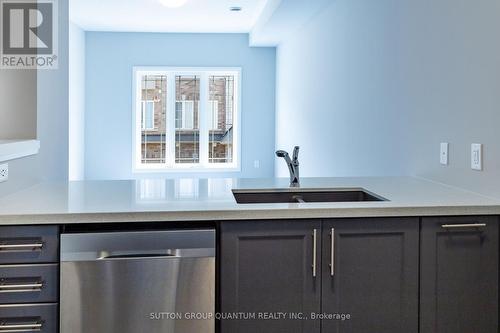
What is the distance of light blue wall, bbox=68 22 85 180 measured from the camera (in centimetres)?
671

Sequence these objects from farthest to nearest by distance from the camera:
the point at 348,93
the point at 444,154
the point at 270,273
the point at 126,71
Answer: the point at 126,71, the point at 348,93, the point at 444,154, the point at 270,273

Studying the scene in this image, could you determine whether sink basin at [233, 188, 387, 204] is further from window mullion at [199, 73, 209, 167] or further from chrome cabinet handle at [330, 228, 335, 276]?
window mullion at [199, 73, 209, 167]

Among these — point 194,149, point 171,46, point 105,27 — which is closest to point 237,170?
point 194,149

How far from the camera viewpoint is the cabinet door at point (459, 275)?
1710 millimetres

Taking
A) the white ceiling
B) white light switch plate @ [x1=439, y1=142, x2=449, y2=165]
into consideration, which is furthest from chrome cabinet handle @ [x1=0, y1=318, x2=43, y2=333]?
the white ceiling

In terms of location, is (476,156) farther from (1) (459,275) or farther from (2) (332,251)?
(2) (332,251)

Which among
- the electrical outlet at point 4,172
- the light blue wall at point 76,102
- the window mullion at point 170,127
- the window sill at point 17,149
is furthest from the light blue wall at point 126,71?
the electrical outlet at point 4,172

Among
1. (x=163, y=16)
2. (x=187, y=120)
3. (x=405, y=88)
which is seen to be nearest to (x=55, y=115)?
(x=405, y=88)

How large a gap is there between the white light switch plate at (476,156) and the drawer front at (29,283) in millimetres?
1746

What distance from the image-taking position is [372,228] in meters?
1.69

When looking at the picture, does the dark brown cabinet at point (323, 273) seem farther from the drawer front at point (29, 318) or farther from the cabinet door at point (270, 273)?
the drawer front at point (29, 318)

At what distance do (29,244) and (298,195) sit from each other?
45.8 inches

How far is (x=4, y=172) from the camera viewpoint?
190 centimetres

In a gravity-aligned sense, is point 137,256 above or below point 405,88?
below
